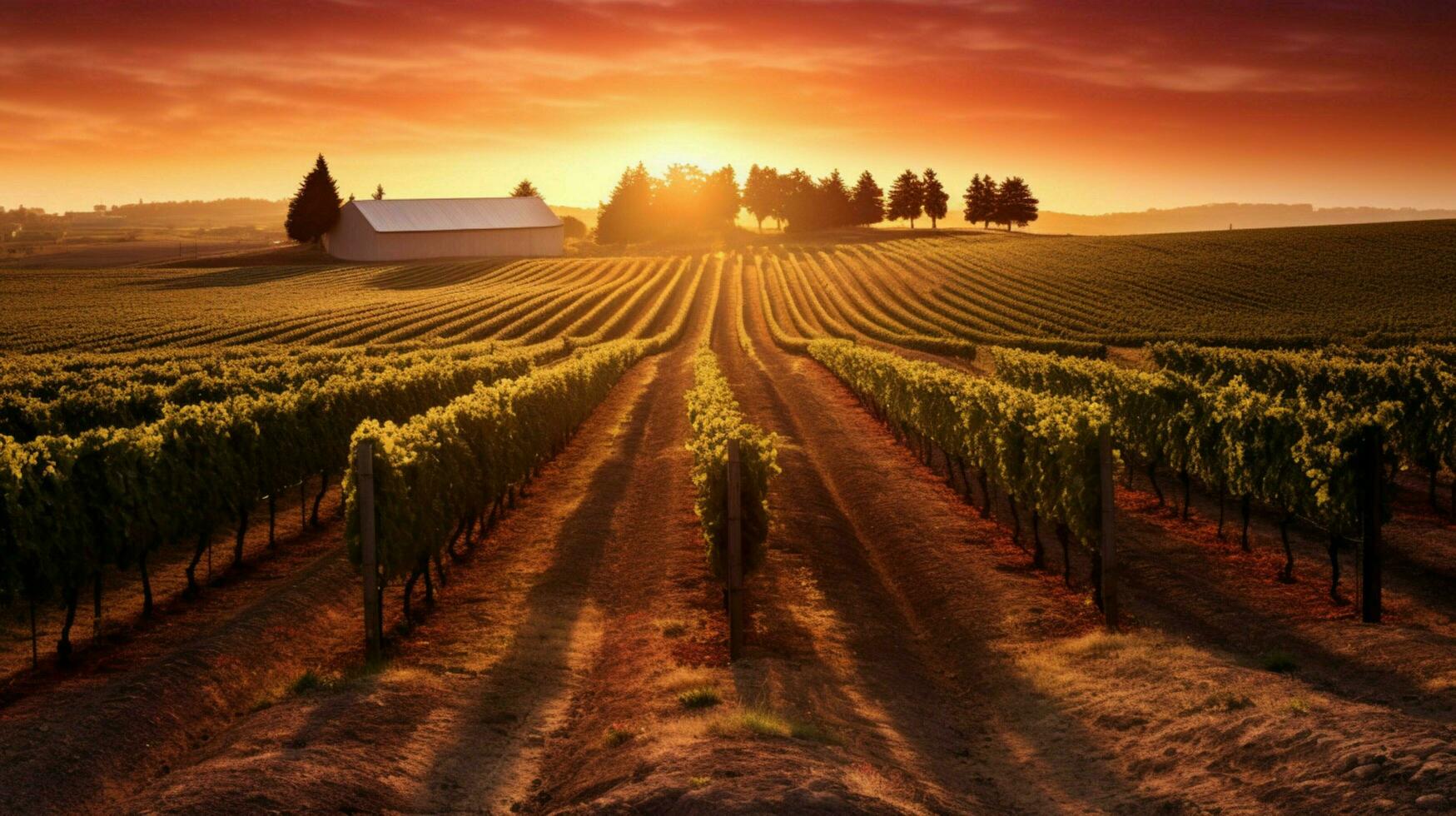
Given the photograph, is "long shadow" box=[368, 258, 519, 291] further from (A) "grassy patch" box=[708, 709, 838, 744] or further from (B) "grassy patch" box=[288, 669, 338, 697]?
(A) "grassy patch" box=[708, 709, 838, 744]

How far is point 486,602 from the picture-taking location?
17.5 meters

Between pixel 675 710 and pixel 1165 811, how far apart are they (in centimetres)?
450

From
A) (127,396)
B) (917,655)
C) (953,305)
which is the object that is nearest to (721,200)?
(953,305)

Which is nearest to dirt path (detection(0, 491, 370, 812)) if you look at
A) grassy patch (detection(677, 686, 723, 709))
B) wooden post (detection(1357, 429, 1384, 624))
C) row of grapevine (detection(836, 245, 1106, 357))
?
grassy patch (detection(677, 686, 723, 709))

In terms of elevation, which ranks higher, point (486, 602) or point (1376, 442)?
point (1376, 442)

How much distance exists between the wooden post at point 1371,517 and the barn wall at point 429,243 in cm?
12284

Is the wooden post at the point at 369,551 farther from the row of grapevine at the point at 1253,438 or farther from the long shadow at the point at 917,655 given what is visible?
the row of grapevine at the point at 1253,438

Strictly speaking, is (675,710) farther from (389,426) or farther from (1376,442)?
(1376,442)

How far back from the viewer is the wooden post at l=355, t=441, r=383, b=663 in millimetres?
14127

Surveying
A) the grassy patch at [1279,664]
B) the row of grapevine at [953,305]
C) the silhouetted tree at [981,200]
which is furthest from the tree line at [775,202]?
the grassy patch at [1279,664]

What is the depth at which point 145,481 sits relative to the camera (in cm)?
1723

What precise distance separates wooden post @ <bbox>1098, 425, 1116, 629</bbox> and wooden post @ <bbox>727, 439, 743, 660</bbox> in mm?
4770

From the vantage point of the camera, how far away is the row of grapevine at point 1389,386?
2366 cm

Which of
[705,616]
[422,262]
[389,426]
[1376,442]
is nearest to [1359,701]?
[1376,442]
